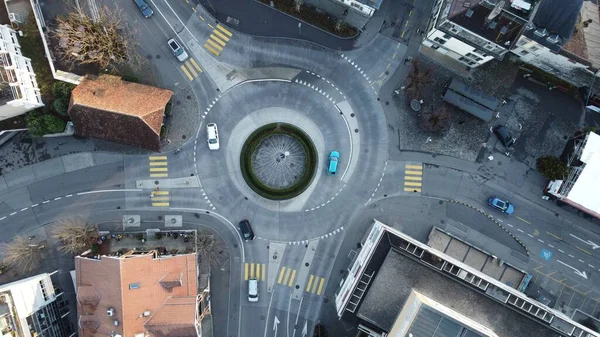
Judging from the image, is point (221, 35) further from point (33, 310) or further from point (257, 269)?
point (33, 310)

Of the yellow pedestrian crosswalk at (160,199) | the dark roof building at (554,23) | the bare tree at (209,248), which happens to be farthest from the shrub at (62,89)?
the dark roof building at (554,23)

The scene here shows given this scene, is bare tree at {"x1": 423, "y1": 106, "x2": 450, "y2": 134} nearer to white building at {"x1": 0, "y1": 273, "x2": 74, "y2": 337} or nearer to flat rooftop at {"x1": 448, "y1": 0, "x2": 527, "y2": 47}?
flat rooftop at {"x1": 448, "y1": 0, "x2": 527, "y2": 47}

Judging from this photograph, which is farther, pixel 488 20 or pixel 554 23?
pixel 554 23

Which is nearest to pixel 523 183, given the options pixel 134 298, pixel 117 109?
pixel 134 298

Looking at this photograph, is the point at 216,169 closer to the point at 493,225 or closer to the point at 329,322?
the point at 329,322

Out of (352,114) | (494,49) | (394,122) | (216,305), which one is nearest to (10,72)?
(216,305)
